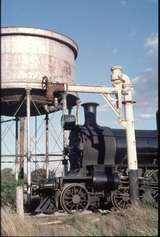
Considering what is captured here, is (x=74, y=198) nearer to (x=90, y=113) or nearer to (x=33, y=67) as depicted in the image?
(x=90, y=113)

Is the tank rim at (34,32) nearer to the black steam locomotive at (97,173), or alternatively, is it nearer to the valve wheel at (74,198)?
the black steam locomotive at (97,173)

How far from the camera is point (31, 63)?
67.0 feet

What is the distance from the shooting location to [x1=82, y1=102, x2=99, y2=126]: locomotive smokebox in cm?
1711

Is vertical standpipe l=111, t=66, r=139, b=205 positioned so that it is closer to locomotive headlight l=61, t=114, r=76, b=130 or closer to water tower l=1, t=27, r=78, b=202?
locomotive headlight l=61, t=114, r=76, b=130

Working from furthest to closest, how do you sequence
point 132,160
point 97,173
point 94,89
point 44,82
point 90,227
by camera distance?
point 44,82 < point 94,89 < point 97,173 < point 132,160 < point 90,227

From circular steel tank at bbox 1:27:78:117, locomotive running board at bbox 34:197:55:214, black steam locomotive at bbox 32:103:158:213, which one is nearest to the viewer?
locomotive running board at bbox 34:197:55:214

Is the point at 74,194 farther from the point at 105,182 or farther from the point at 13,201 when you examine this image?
the point at 13,201

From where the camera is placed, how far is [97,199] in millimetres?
14953

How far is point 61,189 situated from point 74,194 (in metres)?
0.49

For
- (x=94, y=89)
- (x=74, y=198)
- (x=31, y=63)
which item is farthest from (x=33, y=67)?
(x=74, y=198)

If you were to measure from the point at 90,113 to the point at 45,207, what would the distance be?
4789mm

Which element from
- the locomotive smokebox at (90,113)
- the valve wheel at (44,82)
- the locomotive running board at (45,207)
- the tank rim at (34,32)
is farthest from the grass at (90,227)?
the tank rim at (34,32)

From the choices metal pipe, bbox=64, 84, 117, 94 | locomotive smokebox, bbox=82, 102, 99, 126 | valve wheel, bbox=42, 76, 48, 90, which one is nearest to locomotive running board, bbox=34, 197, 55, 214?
locomotive smokebox, bbox=82, 102, 99, 126

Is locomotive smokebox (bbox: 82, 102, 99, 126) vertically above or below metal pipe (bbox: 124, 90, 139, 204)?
above
